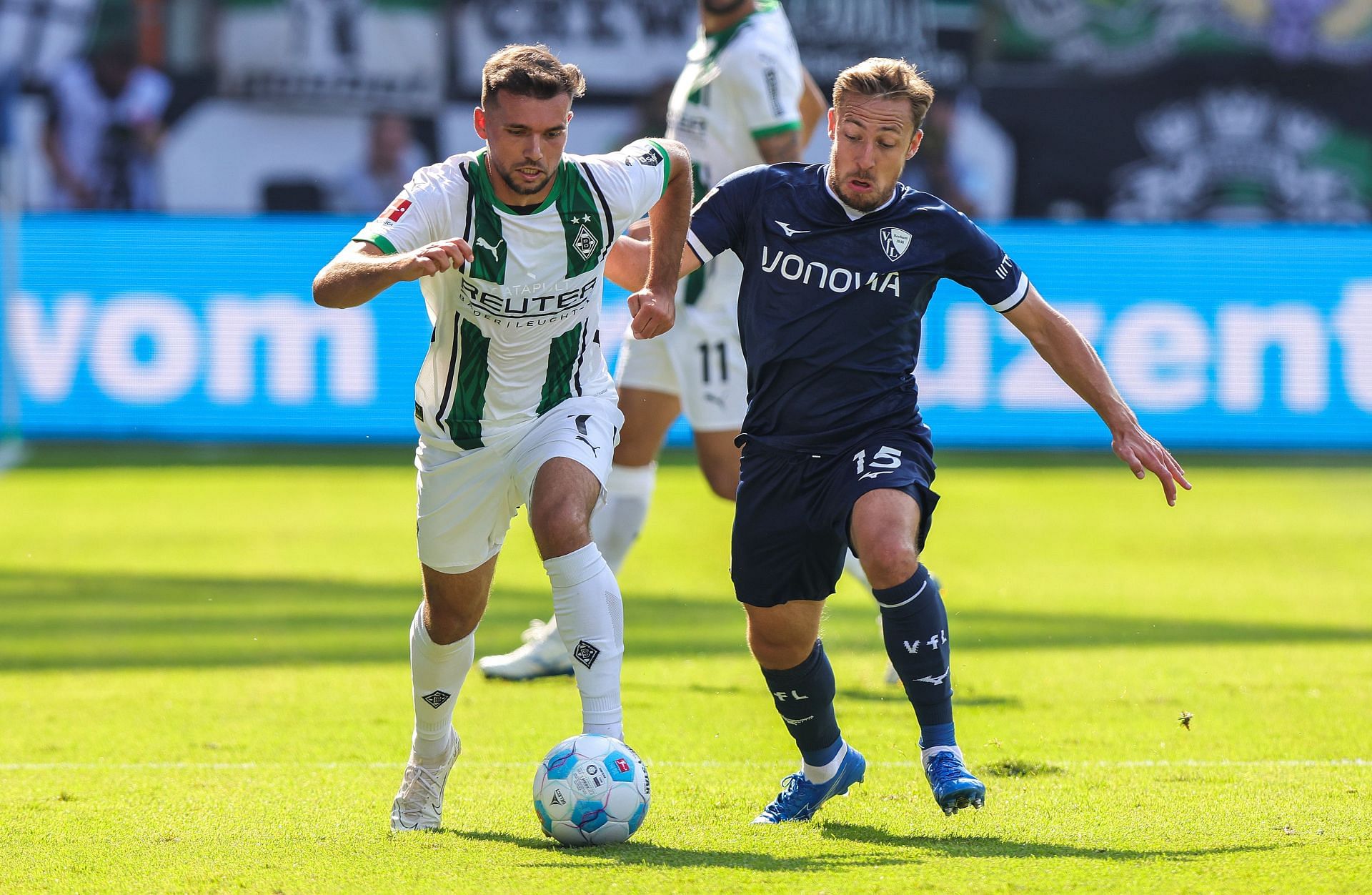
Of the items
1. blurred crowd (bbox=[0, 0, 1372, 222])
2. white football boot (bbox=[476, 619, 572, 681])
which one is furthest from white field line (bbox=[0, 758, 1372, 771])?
blurred crowd (bbox=[0, 0, 1372, 222])

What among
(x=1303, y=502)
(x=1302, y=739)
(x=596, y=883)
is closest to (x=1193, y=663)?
(x=1302, y=739)

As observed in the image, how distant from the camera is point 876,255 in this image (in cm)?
474

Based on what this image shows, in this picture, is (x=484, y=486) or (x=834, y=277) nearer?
(x=834, y=277)

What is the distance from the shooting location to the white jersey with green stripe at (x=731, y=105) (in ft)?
23.3

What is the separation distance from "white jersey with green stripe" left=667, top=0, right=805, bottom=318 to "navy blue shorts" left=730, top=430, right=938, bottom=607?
2.42 metres

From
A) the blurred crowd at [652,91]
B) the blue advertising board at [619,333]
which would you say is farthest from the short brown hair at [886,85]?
the blurred crowd at [652,91]

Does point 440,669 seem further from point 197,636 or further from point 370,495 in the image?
point 370,495

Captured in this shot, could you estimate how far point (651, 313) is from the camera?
4.79 meters

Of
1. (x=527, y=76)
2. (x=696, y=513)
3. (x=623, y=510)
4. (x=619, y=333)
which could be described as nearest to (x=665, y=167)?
(x=527, y=76)

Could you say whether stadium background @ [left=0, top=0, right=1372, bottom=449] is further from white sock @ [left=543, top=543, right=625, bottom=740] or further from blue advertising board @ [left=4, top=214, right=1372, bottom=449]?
white sock @ [left=543, top=543, right=625, bottom=740]

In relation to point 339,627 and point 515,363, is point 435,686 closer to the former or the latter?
point 515,363

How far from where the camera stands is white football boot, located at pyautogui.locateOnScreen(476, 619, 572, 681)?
7059 mm

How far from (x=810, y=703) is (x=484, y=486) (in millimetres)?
1068

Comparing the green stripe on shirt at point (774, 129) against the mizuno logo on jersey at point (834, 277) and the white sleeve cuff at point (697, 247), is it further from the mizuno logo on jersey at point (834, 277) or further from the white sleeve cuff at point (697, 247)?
the mizuno logo on jersey at point (834, 277)
